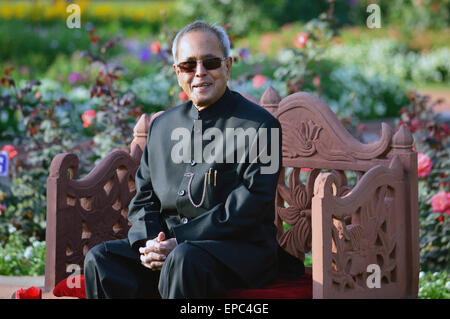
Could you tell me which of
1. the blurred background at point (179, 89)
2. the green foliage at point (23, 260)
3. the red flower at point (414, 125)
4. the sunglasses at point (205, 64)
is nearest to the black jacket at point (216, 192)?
the sunglasses at point (205, 64)

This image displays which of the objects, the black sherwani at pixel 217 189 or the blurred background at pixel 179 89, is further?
the blurred background at pixel 179 89

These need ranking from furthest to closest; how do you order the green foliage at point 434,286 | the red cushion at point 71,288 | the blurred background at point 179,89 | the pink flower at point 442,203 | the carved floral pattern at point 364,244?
1. the blurred background at point 179,89
2. the pink flower at point 442,203
3. the green foliage at point 434,286
4. the red cushion at point 71,288
5. the carved floral pattern at point 364,244

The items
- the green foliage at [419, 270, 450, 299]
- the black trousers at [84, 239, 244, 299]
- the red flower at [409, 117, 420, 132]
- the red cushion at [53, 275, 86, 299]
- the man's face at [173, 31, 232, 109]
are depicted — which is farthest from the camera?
the red flower at [409, 117, 420, 132]

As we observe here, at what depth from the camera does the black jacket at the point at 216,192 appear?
3281 mm

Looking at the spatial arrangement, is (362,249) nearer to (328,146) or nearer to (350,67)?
(328,146)

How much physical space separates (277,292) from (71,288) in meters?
0.93

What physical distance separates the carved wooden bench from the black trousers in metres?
0.39

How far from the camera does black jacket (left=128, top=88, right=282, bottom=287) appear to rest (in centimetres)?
328

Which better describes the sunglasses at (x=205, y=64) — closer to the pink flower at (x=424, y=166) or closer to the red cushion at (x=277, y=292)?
the red cushion at (x=277, y=292)

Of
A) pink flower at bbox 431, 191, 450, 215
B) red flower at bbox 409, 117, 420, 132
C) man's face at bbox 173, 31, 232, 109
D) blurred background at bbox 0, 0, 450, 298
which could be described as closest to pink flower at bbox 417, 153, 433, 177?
blurred background at bbox 0, 0, 450, 298

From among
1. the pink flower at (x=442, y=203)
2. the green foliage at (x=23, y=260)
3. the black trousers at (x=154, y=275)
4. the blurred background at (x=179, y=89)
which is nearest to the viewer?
the black trousers at (x=154, y=275)

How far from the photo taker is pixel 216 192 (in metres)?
3.39

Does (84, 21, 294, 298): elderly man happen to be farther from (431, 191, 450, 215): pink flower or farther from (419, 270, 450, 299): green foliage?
(431, 191, 450, 215): pink flower

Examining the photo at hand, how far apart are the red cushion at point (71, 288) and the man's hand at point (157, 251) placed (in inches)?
15.1
